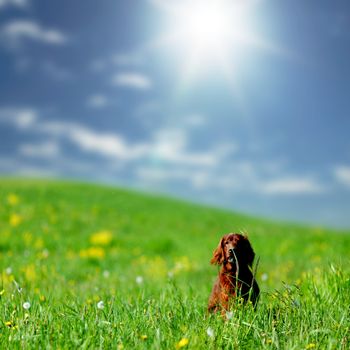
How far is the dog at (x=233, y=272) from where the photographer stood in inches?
159

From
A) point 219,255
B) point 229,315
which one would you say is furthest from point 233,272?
point 229,315

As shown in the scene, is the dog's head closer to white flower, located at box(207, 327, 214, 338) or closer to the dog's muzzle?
the dog's muzzle

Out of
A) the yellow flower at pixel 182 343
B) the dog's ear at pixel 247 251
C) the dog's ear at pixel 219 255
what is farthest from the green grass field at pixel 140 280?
the dog's ear at pixel 219 255

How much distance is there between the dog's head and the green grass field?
0.35 meters

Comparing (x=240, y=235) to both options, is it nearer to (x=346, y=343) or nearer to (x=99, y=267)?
(x=346, y=343)

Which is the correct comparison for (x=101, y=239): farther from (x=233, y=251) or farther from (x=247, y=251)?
(x=233, y=251)

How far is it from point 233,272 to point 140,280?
296 centimetres

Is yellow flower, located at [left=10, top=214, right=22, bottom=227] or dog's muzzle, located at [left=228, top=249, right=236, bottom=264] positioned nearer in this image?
dog's muzzle, located at [left=228, top=249, right=236, bottom=264]

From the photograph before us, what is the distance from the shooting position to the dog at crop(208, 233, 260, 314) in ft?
13.2

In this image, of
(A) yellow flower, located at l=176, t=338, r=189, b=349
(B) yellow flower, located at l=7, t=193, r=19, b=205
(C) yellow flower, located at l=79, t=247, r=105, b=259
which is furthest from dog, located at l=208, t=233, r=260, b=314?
(B) yellow flower, located at l=7, t=193, r=19, b=205

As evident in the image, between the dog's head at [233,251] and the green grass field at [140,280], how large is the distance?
0.35 meters

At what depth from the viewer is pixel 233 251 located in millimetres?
3955

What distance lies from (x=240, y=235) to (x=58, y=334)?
1525 millimetres

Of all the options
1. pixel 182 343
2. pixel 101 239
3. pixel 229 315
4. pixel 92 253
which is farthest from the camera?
pixel 101 239
